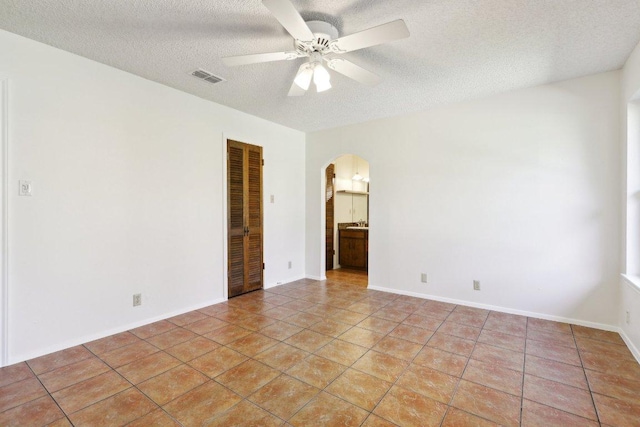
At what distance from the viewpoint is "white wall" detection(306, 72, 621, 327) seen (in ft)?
10.1

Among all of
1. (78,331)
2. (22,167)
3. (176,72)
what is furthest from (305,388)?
(176,72)

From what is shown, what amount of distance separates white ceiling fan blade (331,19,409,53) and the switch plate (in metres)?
2.75

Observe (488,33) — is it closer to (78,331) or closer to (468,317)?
(468,317)

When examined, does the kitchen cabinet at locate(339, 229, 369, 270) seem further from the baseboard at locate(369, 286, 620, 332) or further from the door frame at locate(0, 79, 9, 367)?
the door frame at locate(0, 79, 9, 367)

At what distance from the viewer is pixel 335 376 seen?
2.24 meters

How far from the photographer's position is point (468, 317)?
3.46m

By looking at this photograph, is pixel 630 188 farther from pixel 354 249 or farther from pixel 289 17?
pixel 354 249

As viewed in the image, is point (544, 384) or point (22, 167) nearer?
point (544, 384)

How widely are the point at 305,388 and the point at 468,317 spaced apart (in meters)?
2.30

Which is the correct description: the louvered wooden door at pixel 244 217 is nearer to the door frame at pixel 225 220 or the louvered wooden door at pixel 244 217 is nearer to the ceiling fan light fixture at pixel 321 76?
the door frame at pixel 225 220

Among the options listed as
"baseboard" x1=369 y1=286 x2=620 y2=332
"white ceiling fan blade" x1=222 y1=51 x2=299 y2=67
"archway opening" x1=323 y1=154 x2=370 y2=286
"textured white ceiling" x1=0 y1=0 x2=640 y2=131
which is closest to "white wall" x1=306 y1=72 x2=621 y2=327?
"baseboard" x1=369 y1=286 x2=620 y2=332

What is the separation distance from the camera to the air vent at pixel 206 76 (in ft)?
9.86

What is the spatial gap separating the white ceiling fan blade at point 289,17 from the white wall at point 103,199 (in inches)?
86.1

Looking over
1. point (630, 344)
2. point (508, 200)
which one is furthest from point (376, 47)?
point (630, 344)
